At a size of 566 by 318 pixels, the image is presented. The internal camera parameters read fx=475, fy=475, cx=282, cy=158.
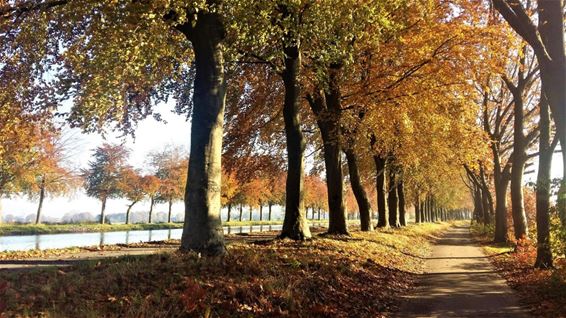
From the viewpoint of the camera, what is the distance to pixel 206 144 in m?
10.8

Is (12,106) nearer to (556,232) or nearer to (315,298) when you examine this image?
(315,298)

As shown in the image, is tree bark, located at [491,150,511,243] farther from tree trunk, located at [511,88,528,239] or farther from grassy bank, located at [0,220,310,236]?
grassy bank, located at [0,220,310,236]

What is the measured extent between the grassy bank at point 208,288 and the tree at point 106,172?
59.7 meters

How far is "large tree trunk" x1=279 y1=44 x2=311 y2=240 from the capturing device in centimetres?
1614

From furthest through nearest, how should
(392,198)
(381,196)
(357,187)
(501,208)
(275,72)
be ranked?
(392,198)
(381,196)
(501,208)
(357,187)
(275,72)

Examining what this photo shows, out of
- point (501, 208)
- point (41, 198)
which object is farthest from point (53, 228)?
point (501, 208)

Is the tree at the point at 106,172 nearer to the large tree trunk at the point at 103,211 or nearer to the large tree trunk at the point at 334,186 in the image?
the large tree trunk at the point at 103,211

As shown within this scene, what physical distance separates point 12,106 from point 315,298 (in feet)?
35.9

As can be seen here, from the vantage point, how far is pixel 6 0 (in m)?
12.4

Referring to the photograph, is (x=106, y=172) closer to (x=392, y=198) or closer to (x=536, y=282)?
(x=392, y=198)

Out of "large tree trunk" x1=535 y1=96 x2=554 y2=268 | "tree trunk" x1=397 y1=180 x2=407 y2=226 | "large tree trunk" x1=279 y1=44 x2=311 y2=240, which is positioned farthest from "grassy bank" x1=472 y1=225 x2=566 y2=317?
→ "tree trunk" x1=397 y1=180 x2=407 y2=226

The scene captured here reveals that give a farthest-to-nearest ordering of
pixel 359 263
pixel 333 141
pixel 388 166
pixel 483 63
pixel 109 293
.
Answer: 1. pixel 388 166
2. pixel 333 141
3. pixel 483 63
4. pixel 359 263
5. pixel 109 293

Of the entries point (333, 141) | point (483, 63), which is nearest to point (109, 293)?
point (333, 141)

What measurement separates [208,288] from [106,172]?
65493mm
